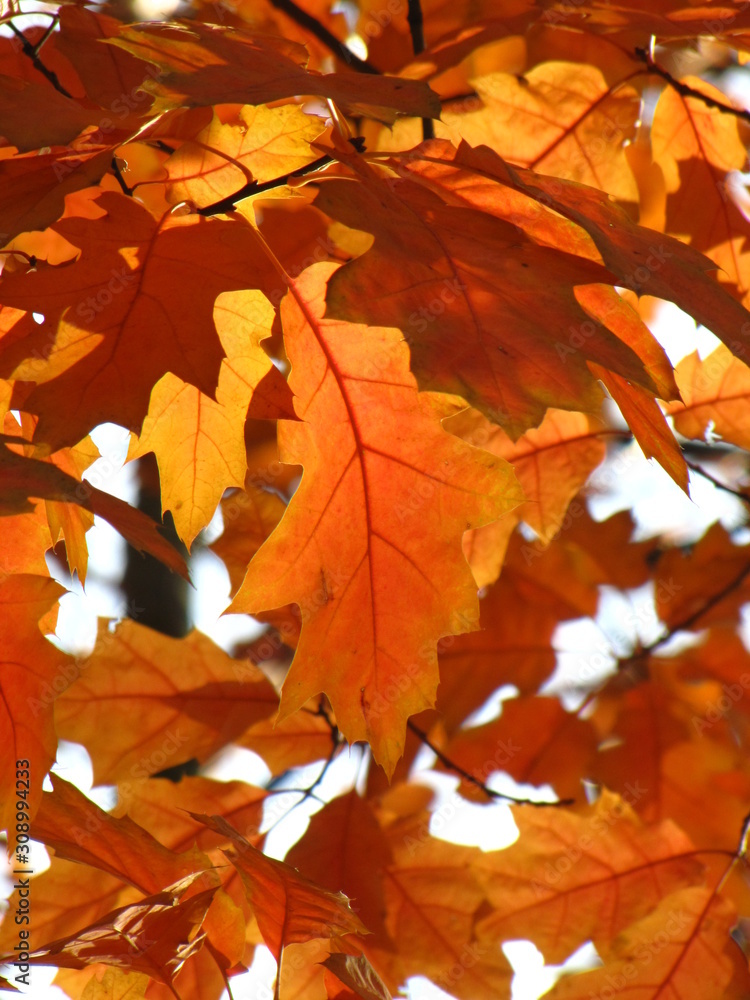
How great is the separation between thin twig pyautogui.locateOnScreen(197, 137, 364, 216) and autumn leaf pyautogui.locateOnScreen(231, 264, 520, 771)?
115 millimetres

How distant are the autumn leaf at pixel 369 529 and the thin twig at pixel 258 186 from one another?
0.11 metres

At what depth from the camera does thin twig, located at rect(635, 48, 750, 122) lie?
1188 millimetres

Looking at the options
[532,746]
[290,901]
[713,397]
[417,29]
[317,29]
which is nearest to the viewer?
[290,901]

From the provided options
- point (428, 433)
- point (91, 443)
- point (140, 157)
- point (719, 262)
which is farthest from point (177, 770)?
point (719, 262)

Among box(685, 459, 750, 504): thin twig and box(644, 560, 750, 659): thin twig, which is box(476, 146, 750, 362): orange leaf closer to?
box(685, 459, 750, 504): thin twig

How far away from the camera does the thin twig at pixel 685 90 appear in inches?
46.8

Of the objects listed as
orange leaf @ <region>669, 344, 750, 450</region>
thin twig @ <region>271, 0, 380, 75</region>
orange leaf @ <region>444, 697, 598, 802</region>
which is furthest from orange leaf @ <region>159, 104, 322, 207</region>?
orange leaf @ <region>444, 697, 598, 802</region>

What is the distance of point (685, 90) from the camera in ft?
3.93

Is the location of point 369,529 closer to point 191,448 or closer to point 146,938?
point 191,448

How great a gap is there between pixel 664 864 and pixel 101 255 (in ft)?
3.79

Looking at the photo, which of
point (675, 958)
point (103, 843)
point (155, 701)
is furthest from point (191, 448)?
point (675, 958)

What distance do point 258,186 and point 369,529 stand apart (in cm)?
35

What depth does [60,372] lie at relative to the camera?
0.77 meters

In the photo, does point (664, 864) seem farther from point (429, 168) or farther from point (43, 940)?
point (429, 168)
